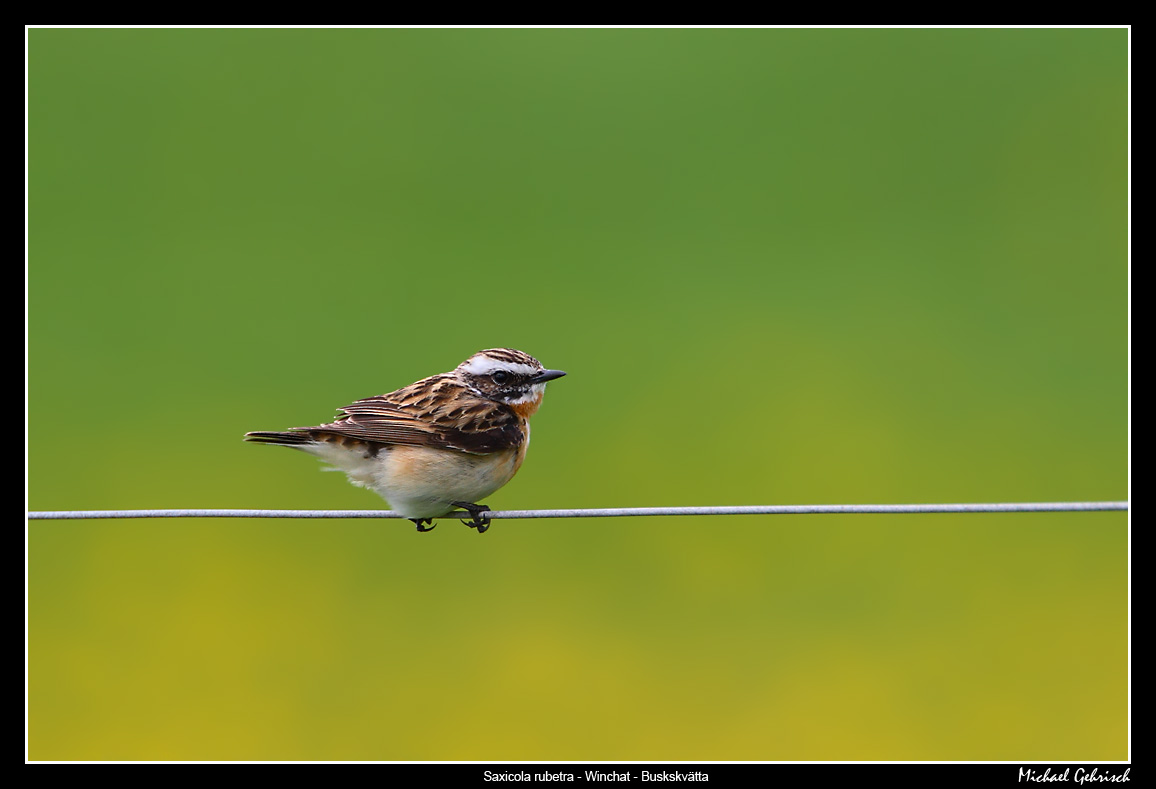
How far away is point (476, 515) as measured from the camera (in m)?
5.62

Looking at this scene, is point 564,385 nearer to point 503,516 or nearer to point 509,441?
point 509,441

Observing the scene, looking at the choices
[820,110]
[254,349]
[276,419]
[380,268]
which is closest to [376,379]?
[276,419]

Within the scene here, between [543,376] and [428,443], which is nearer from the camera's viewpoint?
[428,443]

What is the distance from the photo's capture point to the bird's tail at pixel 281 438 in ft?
17.4

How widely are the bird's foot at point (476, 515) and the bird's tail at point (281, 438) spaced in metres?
0.78

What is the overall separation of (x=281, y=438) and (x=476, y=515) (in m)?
0.99

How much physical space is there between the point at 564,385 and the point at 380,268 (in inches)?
88.3

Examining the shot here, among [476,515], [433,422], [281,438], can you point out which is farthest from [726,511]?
[281,438]

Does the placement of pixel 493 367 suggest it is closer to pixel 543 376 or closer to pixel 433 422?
pixel 543 376

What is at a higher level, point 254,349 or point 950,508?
point 254,349

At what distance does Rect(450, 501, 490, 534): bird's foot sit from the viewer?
5641mm

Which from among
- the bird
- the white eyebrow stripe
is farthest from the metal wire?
the white eyebrow stripe

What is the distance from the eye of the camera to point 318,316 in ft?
32.6

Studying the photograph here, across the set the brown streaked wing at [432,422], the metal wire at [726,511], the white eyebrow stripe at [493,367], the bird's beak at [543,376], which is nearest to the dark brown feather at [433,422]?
the brown streaked wing at [432,422]
